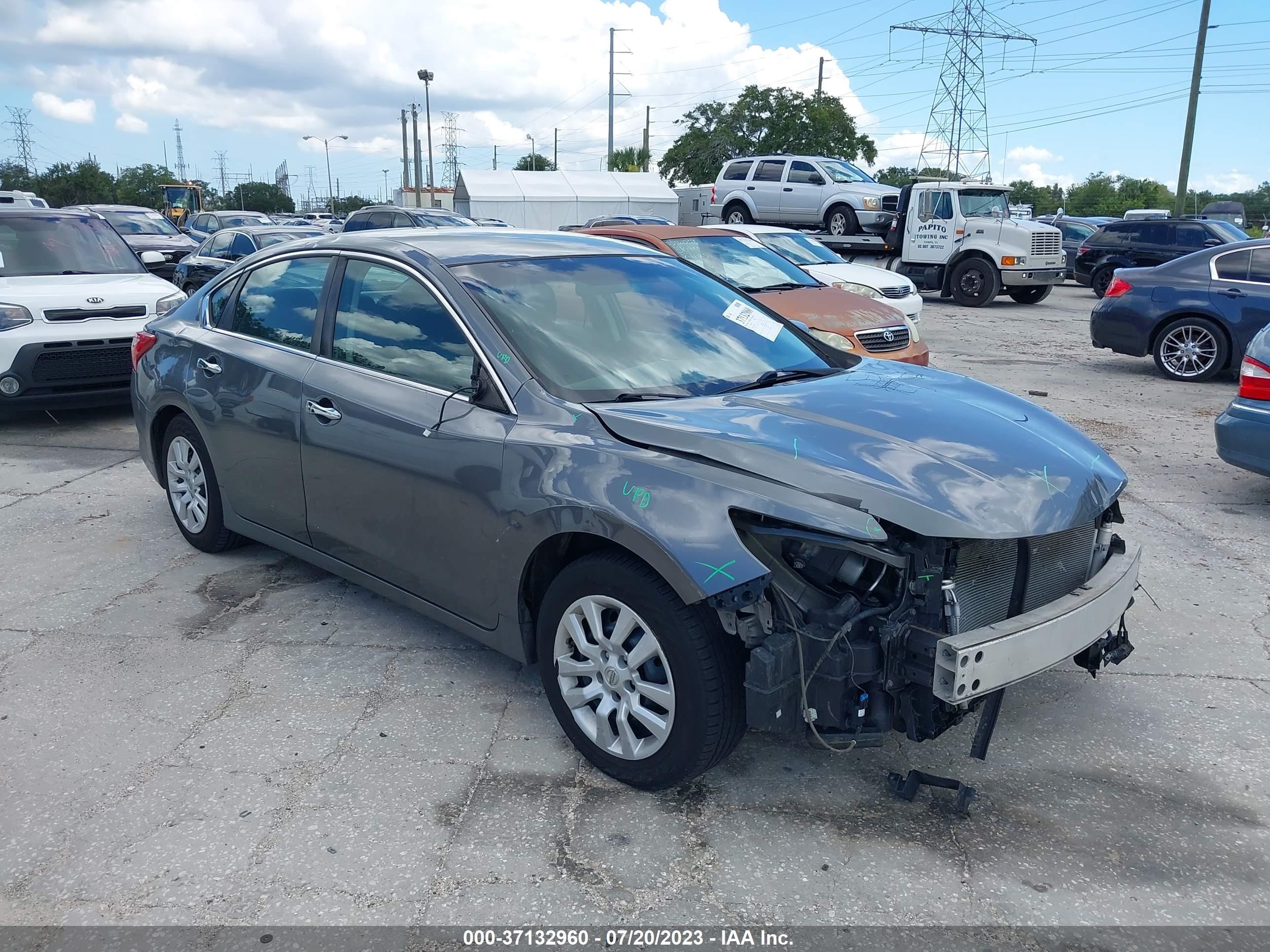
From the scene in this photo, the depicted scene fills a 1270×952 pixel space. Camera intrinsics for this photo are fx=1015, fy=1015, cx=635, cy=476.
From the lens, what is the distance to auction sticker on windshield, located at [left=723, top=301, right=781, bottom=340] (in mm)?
4281

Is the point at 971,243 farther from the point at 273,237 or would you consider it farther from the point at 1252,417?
the point at 1252,417

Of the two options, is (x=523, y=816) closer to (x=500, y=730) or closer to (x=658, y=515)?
(x=500, y=730)

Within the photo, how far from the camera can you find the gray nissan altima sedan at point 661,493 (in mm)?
2879

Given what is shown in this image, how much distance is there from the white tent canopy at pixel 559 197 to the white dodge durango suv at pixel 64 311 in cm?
2072

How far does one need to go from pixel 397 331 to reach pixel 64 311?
5.57 m

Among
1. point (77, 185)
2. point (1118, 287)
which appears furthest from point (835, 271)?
point (77, 185)

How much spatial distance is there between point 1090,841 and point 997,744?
57cm

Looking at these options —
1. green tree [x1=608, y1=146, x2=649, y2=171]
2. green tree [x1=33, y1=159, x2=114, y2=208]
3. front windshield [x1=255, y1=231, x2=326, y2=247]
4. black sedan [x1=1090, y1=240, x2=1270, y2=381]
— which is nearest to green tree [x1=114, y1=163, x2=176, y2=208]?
green tree [x1=33, y1=159, x2=114, y2=208]

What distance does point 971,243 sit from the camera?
20.0 metres

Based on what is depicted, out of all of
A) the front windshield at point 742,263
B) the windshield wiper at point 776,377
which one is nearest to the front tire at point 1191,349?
the front windshield at point 742,263

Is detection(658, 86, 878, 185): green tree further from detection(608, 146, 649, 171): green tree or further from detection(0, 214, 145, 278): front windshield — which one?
detection(0, 214, 145, 278): front windshield

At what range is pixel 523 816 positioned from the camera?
313 cm

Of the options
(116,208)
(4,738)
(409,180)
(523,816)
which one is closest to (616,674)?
(523,816)

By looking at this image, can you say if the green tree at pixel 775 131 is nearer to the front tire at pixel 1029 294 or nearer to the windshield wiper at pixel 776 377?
the front tire at pixel 1029 294
